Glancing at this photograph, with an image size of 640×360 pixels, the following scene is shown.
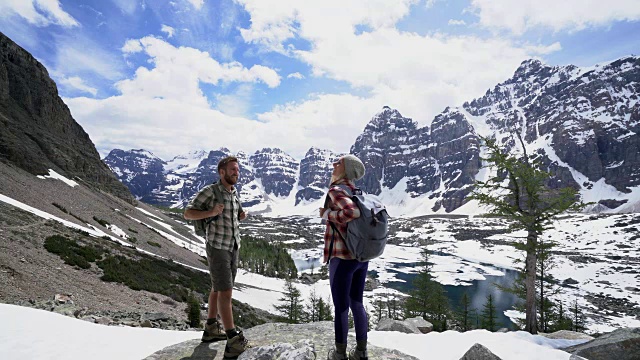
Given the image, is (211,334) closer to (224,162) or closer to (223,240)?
(223,240)

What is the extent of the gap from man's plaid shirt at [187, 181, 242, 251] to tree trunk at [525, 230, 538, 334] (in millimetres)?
13236

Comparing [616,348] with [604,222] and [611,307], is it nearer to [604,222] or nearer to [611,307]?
[611,307]

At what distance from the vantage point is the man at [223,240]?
4.52 m

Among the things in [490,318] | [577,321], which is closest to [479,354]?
[490,318]

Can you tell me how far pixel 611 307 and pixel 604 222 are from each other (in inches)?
5551

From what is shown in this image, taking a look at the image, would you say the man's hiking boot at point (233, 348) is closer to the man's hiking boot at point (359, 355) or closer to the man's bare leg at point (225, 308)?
the man's bare leg at point (225, 308)

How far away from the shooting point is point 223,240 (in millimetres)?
4668

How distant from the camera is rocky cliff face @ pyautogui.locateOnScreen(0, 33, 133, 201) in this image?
152ft

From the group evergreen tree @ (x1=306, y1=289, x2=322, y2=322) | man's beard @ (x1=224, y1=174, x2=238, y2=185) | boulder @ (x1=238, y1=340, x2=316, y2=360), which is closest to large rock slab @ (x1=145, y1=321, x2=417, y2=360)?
boulder @ (x1=238, y1=340, x2=316, y2=360)

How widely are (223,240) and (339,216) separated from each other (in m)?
1.88

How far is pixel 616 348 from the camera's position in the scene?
6.24m

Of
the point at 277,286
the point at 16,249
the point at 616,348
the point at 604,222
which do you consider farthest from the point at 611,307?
the point at 604,222

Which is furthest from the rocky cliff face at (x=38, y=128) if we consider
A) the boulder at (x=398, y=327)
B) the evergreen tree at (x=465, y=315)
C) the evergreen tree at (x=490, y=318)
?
the evergreen tree at (x=490, y=318)

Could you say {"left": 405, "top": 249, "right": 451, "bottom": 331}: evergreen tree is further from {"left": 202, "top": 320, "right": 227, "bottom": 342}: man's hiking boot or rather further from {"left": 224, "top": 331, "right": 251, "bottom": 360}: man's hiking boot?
{"left": 224, "top": 331, "right": 251, "bottom": 360}: man's hiking boot
